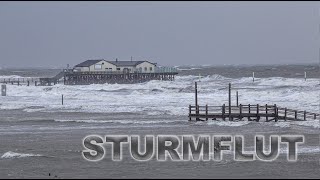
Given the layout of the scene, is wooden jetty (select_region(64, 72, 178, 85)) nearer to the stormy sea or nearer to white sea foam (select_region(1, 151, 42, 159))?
the stormy sea

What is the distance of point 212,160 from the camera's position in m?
21.2

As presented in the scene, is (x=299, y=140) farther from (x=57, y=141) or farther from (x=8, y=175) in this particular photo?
(x=8, y=175)

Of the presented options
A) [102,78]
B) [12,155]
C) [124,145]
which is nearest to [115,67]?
[102,78]

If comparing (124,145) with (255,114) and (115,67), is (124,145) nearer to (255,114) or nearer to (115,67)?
(255,114)

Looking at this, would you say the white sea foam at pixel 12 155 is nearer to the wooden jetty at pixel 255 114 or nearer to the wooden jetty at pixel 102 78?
the wooden jetty at pixel 255 114

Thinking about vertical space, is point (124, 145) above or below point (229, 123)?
below

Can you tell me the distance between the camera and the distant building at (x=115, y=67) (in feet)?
367

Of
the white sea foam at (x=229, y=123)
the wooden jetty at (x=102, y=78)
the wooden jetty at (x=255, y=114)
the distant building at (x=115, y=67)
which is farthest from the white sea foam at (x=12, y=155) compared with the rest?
the distant building at (x=115, y=67)

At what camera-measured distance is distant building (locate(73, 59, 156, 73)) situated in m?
112

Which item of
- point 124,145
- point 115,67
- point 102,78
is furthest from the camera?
point 115,67

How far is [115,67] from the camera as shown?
112562mm

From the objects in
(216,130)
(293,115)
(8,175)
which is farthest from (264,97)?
(8,175)

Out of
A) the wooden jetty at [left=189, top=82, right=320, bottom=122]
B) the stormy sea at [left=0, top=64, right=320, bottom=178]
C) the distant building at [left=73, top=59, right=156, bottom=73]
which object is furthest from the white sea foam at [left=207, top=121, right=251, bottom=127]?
the distant building at [left=73, top=59, right=156, bottom=73]

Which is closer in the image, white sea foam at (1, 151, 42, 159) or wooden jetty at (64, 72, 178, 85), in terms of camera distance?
white sea foam at (1, 151, 42, 159)
